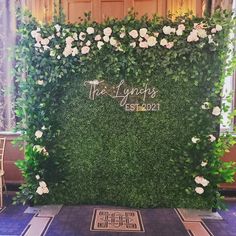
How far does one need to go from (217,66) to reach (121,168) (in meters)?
1.74

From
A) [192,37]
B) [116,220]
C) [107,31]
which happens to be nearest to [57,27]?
[107,31]

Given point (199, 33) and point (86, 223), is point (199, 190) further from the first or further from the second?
point (199, 33)

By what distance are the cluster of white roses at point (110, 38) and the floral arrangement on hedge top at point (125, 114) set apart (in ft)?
0.04

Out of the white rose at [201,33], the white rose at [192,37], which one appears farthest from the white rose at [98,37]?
the white rose at [201,33]

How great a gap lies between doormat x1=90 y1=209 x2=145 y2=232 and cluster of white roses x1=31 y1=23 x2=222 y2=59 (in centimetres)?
198

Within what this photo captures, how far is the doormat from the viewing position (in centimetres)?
332

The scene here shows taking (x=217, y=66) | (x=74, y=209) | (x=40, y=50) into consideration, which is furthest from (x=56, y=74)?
(x=217, y=66)

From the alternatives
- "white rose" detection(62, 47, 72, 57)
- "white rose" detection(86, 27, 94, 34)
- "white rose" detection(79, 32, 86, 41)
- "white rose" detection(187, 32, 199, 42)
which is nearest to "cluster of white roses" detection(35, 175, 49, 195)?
"white rose" detection(62, 47, 72, 57)

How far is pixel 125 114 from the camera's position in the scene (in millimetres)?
3875

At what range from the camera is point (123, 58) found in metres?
3.70

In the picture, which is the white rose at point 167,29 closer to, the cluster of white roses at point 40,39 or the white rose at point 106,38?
the white rose at point 106,38

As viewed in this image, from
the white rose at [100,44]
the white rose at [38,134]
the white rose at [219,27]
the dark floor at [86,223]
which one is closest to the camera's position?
the dark floor at [86,223]

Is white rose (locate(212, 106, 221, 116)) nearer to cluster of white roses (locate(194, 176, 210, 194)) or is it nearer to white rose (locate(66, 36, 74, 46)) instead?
cluster of white roses (locate(194, 176, 210, 194))

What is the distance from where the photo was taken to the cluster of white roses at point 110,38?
11.8 feet
